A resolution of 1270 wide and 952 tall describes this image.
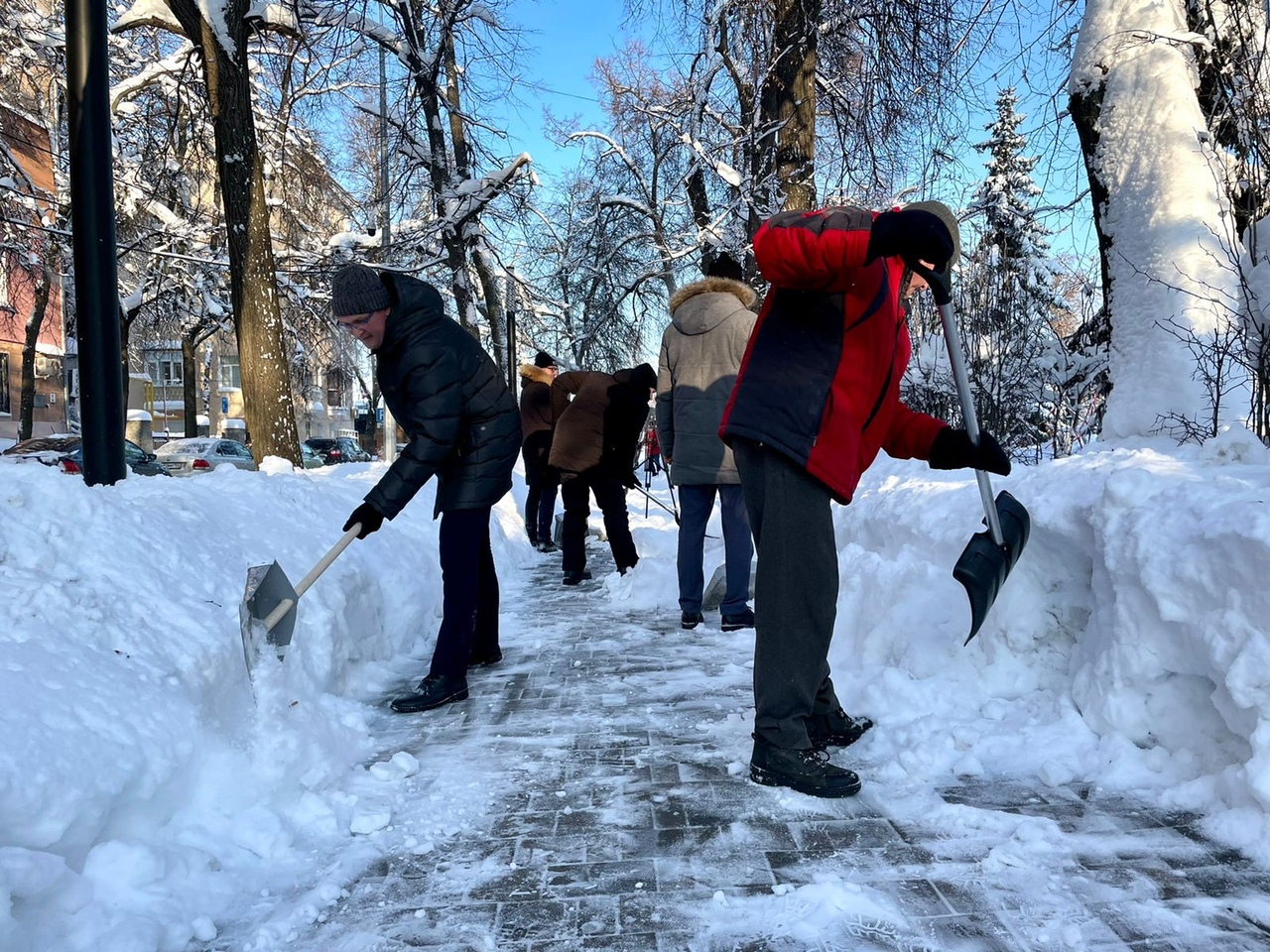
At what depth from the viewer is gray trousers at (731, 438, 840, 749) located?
286 centimetres

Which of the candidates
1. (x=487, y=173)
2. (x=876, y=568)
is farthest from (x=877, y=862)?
(x=487, y=173)

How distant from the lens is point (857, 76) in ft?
32.4

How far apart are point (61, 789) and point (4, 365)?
3521 cm

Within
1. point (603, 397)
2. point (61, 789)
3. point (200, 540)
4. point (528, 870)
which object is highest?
point (603, 397)

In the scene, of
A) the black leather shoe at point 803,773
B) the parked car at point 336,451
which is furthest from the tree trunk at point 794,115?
the parked car at point 336,451

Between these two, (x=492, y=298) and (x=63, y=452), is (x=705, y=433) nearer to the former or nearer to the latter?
(x=492, y=298)

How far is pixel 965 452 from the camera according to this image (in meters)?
3.05

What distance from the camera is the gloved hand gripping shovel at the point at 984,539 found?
2902mm

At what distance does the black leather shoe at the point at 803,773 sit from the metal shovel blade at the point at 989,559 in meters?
0.60

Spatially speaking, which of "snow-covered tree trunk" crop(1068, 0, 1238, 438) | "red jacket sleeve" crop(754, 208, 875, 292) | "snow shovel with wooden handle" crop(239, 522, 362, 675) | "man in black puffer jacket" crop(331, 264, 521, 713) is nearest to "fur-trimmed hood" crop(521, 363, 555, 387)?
"man in black puffer jacket" crop(331, 264, 521, 713)

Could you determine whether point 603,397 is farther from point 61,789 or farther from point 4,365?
point 4,365

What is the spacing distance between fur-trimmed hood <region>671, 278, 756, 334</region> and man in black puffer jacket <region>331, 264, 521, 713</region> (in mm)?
1502

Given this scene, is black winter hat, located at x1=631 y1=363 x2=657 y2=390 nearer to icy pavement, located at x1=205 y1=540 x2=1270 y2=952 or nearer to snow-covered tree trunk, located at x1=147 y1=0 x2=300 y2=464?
snow-covered tree trunk, located at x1=147 y1=0 x2=300 y2=464

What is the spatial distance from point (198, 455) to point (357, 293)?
21.6 m
